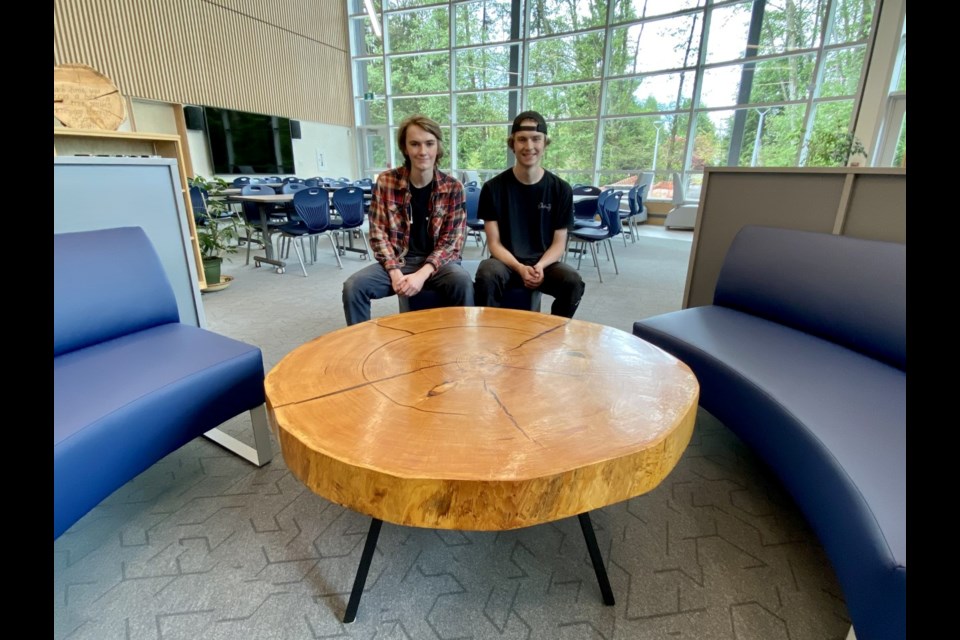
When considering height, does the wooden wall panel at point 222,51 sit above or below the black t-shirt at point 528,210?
above

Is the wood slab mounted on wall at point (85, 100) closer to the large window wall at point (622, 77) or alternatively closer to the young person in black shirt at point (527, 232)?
the young person in black shirt at point (527, 232)

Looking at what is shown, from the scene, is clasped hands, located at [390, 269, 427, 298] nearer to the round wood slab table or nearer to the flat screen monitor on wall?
the round wood slab table

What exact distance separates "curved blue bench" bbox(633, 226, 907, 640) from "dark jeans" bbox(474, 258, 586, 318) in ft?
1.71

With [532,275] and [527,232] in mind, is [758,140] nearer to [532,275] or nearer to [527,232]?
[527,232]

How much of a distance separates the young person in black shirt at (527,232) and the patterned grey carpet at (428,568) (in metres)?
1.12

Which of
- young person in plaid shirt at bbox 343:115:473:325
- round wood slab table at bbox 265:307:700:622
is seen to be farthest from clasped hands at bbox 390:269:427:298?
round wood slab table at bbox 265:307:700:622

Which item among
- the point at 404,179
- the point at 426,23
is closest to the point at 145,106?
the point at 426,23

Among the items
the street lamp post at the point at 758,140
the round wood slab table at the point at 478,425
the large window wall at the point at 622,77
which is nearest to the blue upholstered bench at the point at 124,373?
the round wood slab table at the point at 478,425

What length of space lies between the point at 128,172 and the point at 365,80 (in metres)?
10.1

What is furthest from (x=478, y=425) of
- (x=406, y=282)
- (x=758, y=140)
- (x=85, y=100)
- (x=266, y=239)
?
(x=758, y=140)

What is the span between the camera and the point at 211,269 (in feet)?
13.1

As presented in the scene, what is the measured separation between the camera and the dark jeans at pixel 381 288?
220cm

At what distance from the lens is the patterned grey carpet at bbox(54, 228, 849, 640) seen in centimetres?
102

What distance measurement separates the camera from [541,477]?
0.74 m
